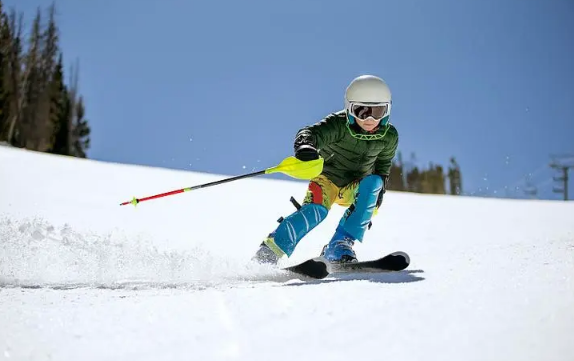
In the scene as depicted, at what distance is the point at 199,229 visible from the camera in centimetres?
656

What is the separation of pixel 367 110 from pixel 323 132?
1.10 ft

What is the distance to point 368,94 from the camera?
3875 millimetres

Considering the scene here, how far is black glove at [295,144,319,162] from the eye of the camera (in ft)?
11.9

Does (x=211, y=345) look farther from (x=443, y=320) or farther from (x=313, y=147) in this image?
(x=313, y=147)

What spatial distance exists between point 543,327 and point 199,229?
5.18m

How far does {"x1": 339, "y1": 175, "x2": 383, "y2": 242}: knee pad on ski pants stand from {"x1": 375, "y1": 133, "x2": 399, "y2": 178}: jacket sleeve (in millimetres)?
199

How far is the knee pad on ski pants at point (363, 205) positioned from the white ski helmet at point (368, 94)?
448mm

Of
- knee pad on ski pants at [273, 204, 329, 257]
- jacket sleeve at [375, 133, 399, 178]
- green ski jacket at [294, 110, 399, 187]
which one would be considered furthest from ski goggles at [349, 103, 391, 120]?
knee pad on ski pants at [273, 204, 329, 257]

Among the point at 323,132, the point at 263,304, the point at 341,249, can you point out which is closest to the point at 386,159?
the point at 323,132

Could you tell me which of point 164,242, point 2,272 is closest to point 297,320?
point 2,272

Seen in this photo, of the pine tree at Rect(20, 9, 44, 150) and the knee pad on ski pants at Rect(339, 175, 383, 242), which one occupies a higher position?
the pine tree at Rect(20, 9, 44, 150)

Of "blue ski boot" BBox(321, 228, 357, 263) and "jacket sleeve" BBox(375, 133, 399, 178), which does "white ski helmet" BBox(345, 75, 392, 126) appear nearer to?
"jacket sleeve" BBox(375, 133, 399, 178)

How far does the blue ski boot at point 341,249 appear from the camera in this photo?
157 inches

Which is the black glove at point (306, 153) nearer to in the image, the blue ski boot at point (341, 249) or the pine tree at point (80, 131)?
the blue ski boot at point (341, 249)
